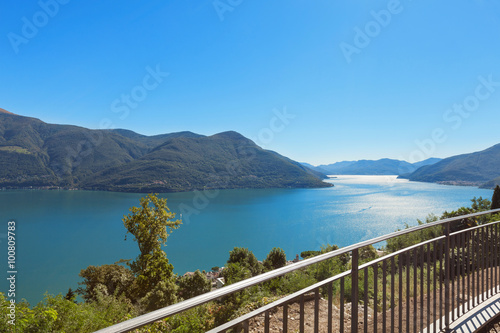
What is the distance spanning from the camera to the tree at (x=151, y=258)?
1242 cm

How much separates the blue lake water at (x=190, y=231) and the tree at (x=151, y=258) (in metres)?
22.6

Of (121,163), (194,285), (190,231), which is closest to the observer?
(194,285)

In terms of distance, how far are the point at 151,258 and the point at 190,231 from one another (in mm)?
41509

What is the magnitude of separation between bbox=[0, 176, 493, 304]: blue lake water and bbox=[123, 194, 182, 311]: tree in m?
22.6

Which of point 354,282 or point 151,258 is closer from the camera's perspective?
point 354,282

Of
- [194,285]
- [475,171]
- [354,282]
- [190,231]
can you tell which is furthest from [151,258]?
[475,171]

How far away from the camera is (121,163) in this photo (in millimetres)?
141875

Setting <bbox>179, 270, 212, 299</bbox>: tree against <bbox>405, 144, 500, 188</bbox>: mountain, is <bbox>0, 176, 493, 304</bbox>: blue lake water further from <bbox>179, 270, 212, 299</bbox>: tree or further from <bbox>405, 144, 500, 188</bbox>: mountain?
<bbox>405, 144, 500, 188</bbox>: mountain

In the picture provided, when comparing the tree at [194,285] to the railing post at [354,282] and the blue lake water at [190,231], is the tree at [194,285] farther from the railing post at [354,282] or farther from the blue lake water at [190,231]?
the blue lake water at [190,231]

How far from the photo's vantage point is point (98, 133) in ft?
560

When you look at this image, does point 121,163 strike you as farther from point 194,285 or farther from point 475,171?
point 475,171

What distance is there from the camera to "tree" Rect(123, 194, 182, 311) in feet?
40.8

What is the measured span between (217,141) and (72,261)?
5627 inches

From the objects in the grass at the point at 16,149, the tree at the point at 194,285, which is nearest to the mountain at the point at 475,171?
the tree at the point at 194,285
